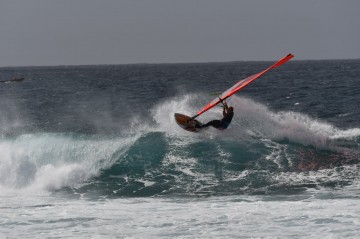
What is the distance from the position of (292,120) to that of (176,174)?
884 cm

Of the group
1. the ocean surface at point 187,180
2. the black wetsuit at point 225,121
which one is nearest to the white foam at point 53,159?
the ocean surface at point 187,180

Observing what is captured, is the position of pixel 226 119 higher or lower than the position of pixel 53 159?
higher

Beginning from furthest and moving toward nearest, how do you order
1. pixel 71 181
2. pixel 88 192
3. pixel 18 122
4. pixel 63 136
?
pixel 18 122
pixel 63 136
pixel 71 181
pixel 88 192

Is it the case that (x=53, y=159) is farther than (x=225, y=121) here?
Yes

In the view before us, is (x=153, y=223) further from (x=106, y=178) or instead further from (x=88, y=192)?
(x=106, y=178)

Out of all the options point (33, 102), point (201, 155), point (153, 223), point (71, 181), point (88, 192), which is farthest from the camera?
point (33, 102)

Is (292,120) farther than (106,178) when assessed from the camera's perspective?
Yes

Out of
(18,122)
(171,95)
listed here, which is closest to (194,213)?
(18,122)

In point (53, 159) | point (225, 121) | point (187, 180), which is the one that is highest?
point (225, 121)

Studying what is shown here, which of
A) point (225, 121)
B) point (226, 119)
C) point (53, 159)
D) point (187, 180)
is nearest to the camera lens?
point (187, 180)

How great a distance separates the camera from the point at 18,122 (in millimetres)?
41031

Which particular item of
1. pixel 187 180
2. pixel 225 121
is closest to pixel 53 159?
pixel 187 180

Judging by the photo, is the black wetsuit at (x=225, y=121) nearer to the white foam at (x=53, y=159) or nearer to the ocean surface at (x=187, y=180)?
the ocean surface at (x=187, y=180)

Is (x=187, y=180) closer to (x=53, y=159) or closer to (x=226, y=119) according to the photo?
(x=226, y=119)
